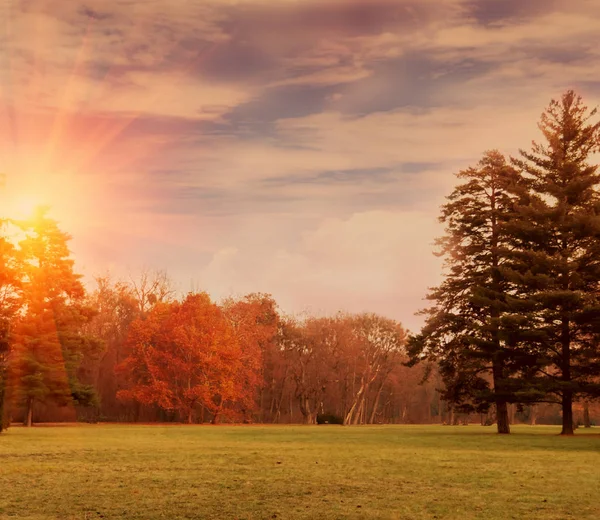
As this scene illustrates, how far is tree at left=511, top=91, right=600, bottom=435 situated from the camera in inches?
1602

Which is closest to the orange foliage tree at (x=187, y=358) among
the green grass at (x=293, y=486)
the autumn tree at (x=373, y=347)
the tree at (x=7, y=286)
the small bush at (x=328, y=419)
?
the small bush at (x=328, y=419)

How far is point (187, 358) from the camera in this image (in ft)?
217

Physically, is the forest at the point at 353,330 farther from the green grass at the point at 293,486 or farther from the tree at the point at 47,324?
the green grass at the point at 293,486

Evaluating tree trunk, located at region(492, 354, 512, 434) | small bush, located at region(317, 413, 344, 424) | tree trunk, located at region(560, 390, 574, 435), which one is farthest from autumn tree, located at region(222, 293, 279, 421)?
tree trunk, located at region(560, 390, 574, 435)

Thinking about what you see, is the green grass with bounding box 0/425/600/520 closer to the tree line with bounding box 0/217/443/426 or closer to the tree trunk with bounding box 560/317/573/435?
the tree trunk with bounding box 560/317/573/435

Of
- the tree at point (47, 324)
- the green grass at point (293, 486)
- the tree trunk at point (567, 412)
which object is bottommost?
the green grass at point (293, 486)

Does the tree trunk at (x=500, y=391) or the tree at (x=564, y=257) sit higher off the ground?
the tree at (x=564, y=257)

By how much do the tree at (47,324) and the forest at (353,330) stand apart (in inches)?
4.3

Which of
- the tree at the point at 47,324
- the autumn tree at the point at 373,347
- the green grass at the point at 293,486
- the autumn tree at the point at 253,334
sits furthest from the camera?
the autumn tree at the point at 373,347

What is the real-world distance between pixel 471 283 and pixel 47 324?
29956 millimetres

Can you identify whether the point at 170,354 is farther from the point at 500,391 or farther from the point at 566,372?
the point at 566,372

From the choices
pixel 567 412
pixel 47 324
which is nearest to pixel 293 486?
pixel 567 412

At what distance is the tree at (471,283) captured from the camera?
1836 inches

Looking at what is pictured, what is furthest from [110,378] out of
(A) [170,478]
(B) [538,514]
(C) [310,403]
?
(B) [538,514]
